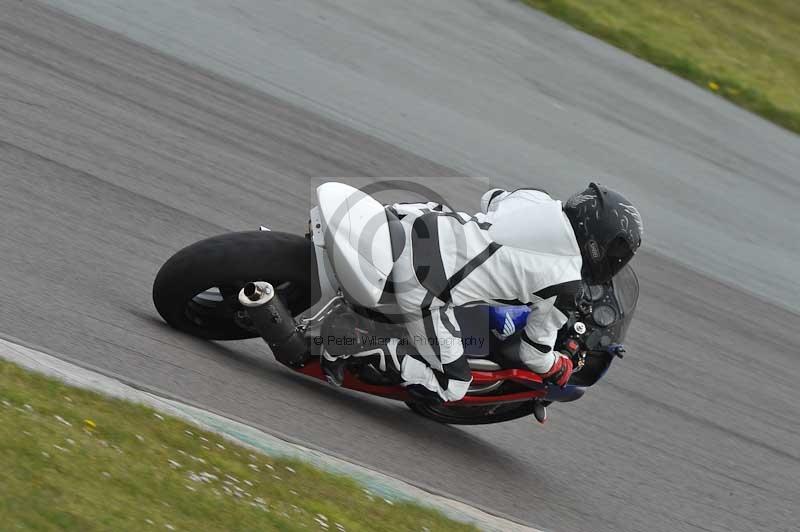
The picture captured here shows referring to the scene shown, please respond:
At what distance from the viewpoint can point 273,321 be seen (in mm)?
5613

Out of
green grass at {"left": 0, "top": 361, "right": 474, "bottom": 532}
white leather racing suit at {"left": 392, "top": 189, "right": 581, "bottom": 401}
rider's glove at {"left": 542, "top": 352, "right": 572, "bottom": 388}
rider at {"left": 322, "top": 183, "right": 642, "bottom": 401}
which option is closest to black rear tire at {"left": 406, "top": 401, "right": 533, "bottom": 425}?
rider's glove at {"left": 542, "top": 352, "right": 572, "bottom": 388}

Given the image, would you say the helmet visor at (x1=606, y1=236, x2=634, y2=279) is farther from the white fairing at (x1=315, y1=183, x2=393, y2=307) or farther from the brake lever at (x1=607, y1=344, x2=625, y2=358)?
the white fairing at (x1=315, y1=183, x2=393, y2=307)

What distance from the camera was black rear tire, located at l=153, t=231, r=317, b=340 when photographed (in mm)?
5484

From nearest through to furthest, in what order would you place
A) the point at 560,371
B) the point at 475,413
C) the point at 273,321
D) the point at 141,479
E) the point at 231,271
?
the point at 141,479 < the point at 231,271 < the point at 273,321 < the point at 560,371 < the point at 475,413

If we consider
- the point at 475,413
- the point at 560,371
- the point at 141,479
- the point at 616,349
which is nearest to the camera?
the point at 141,479

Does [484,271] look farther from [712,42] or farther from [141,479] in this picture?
[712,42]

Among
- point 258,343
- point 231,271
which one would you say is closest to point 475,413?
point 258,343

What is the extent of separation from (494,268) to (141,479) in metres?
2.19

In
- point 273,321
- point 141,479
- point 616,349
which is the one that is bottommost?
point 141,479

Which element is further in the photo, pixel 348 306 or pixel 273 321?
pixel 348 306

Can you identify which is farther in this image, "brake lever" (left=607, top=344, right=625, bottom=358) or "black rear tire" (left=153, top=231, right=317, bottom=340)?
"brake lever" (left=607, top=344, right=625, bottom=358)

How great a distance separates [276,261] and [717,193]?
7.23 meters

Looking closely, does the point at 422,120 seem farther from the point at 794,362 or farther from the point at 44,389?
the point at 44,389

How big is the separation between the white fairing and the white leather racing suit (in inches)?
6.1
